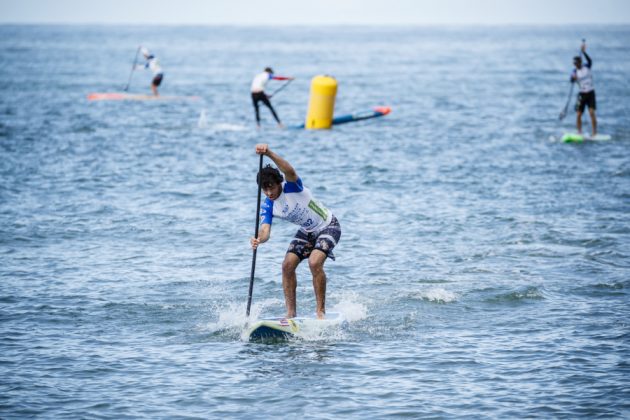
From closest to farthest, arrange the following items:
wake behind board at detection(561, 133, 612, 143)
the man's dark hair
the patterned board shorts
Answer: the man's dark hair → the patterned board shorts → wake behind board at detection(561, 133, 612, 143)

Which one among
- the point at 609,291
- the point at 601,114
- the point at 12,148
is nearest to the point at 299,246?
the point at 609,291

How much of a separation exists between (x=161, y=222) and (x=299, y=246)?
6882 mm

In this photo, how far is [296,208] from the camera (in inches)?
423

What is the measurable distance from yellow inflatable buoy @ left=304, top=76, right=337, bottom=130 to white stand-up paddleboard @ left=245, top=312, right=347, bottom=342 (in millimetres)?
18590

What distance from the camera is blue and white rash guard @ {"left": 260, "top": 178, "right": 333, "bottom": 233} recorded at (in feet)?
35.0

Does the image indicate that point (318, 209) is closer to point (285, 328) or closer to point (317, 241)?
point (317, 241)

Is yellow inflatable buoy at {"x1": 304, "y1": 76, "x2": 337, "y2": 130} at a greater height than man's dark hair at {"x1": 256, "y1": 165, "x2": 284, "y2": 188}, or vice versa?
yellow inflatable buoy at {"x1": 304, "y1": 76, "x2": 337, "y2": 130}

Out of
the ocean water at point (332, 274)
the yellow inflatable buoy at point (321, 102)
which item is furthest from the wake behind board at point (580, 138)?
the yellow inflatable buoy at point (321, 102)

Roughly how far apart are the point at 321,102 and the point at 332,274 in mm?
16457

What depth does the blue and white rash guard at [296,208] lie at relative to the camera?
1066cm

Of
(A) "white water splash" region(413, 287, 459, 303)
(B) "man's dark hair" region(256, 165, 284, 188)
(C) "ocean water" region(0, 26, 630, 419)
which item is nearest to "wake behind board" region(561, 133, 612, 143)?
(C) "ocean water" region(0, 26, 630, 419)

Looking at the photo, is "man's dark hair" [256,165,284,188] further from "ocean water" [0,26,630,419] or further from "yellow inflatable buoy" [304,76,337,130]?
"yellow inflatable buoy" [304,76,337,130]

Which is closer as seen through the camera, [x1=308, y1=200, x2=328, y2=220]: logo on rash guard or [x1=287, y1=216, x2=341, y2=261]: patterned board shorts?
[x1=308, y1=200, x2=328, y2=220]: logo on rash guard

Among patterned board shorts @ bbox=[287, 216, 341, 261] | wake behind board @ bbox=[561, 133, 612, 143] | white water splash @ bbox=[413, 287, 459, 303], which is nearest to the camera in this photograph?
patterned board shorts @ bbox=[287, 216, 341, 261]
